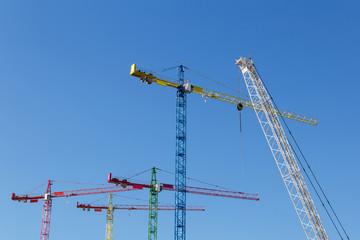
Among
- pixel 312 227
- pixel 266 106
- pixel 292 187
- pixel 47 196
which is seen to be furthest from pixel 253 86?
pixel 47 196

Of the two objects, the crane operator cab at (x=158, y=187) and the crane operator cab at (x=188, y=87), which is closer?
the crane operator cab at (x=188, y=87)

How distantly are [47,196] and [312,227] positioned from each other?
90.5 m

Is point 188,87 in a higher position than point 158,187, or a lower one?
higher

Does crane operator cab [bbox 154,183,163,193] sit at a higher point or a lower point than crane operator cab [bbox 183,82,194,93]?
lower

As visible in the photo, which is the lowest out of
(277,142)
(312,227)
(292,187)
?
(312,227)

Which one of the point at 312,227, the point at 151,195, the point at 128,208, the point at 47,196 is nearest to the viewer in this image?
the point at 312,227

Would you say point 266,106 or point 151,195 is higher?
point 266,106

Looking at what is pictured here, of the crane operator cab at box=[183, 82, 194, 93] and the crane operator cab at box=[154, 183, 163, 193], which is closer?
the crane operator cab at box=[183, 82, 194, 93]

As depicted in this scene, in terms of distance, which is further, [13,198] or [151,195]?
[13,198]

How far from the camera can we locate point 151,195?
398 feet

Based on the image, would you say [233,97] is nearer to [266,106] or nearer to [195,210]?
[266,106]

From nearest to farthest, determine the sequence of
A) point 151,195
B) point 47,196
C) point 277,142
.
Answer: point 277,142, point 151,195, point 47,196

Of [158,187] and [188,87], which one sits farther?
[158,187]

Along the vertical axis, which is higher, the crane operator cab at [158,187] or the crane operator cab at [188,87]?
the crane operator cab at [188,87]
